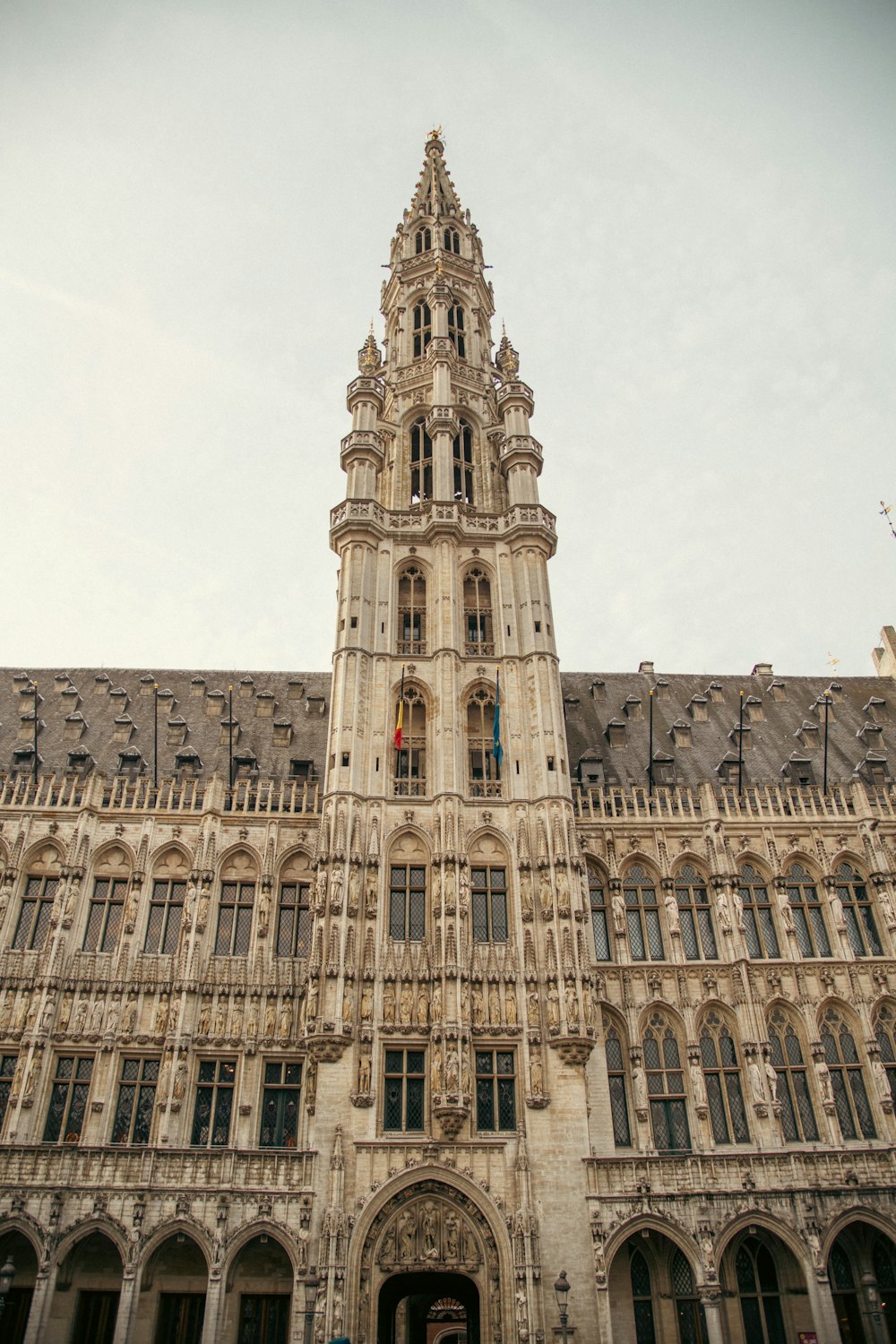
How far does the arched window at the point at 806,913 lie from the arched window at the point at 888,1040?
2637 millimetres

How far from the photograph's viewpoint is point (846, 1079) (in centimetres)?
3325

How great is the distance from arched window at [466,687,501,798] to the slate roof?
5384mm

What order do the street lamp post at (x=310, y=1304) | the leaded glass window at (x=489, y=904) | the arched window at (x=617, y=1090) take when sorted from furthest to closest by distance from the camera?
the leaded glass window at (x=489, y=904), the arched window at (x=617, y=1090), the street lamp post at (x=310, y=1304)

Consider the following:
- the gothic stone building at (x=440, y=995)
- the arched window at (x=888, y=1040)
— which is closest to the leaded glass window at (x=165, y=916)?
the gothic stone building at (x=440, y=995)

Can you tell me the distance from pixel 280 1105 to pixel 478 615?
2018cm

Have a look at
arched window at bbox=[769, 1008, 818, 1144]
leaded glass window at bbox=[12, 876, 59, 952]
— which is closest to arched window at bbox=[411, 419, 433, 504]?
leaded glass window at bbox=[12, 876, 59, 952]

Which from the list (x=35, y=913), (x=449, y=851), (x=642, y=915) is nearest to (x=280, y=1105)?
(x=449, y=851)

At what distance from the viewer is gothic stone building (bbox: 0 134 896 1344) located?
2836 cm

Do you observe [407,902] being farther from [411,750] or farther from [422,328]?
[422,328]

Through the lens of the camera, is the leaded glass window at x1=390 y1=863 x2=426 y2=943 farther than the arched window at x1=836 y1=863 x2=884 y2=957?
No

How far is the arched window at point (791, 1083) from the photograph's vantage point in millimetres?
32406

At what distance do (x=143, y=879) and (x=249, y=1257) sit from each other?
12.7 m

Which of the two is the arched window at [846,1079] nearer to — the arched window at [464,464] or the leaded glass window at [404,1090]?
the leaded glass window at [404,1090]

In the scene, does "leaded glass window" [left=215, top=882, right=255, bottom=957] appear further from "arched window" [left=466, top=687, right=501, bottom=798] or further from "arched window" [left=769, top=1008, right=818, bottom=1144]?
"arched window" [left=769, top=1008, right=818, bottom=1144]
